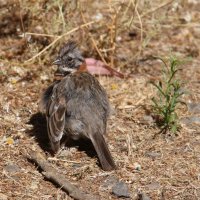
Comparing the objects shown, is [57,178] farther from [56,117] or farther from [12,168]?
[56,117]

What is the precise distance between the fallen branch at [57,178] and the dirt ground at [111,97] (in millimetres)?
59

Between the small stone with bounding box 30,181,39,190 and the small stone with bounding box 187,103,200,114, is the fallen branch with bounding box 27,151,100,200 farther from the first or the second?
the small stone with bounding box 187,103,200,114

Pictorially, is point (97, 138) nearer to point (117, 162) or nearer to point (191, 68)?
point (117, 162)

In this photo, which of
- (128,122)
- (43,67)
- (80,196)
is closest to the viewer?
(80,196)

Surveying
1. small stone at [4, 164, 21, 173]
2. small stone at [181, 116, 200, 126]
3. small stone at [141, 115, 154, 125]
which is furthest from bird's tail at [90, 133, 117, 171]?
small stone at [181, 116, 200, 126]

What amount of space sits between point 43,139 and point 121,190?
1.24 metres

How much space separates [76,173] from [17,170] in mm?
566

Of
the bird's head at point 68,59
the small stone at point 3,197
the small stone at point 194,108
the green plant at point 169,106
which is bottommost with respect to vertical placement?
the small stone at point 3,197

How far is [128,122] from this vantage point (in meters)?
7.23

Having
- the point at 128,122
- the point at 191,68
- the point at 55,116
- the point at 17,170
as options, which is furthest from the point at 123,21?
the point at 17,170

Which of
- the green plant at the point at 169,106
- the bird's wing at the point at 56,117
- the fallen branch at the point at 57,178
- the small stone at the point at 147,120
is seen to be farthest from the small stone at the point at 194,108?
the fallen branch at the point at 57,178

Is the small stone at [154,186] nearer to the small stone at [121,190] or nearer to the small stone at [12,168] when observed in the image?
the small stone at [121,190]

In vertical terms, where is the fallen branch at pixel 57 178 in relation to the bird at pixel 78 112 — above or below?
below

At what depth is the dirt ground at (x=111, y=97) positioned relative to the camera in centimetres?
612
